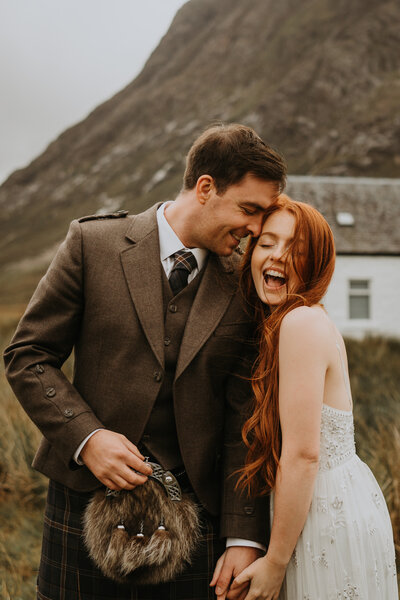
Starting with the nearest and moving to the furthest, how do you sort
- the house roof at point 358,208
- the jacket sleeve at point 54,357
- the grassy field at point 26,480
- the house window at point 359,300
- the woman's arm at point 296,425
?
the woman's arm at point 296,425, the jacket sleeve at point 54,357, the grassy field at point 26,480, the house roof at point 358,208, the house window at point 359,300

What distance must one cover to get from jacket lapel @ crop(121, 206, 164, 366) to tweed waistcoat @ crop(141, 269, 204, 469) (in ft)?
0.18

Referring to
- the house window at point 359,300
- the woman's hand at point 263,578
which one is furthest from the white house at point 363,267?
the woman's hand at point 263,578

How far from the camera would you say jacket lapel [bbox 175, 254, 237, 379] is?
2.19 meters

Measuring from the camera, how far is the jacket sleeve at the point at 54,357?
6.77ft

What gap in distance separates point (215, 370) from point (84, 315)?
22.4 inches

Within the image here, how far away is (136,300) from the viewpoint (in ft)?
7.18

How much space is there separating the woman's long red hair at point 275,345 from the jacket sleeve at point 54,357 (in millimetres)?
611

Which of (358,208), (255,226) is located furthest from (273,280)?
(358,208)

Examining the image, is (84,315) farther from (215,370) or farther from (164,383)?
(215,370)

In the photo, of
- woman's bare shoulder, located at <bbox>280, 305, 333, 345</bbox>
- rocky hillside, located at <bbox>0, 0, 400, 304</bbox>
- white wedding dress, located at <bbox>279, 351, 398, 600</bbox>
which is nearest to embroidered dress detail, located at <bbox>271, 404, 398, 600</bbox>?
white wedding dress, located at <bbox>279, 351, 398, 600</bbox>

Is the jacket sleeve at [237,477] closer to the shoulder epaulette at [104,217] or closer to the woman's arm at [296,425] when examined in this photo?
the woman's arm at [296,425]

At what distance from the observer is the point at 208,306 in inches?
90.4

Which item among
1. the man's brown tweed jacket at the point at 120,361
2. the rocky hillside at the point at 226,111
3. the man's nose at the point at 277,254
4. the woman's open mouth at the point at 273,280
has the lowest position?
the man's brown tweed jacket at the point at 120,361

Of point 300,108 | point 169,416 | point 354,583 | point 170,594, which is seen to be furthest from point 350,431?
point 300,108
